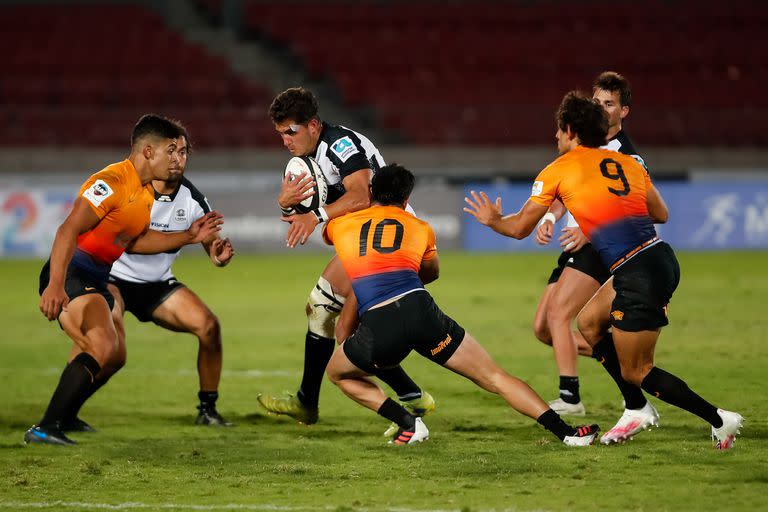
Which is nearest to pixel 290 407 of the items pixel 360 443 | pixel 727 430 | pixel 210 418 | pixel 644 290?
pixel 210 418

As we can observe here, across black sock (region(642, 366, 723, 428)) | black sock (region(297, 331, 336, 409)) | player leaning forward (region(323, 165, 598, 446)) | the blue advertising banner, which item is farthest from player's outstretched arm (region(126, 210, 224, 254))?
the blue advertising banner

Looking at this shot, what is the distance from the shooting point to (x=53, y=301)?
662 cm

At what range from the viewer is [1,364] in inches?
415

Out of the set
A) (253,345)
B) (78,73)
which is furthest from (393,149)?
(253,345)

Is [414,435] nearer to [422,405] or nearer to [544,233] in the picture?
[422,405]

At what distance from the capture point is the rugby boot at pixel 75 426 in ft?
24.4

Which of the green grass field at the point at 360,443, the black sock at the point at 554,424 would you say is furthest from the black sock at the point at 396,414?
the black sock at the point at 554,424

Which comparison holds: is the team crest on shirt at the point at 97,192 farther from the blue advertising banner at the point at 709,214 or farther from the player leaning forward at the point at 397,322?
the blue advertising banner at the point at 709,214

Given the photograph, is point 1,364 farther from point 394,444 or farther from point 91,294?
point 394,444

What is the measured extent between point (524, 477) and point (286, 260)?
1642cm

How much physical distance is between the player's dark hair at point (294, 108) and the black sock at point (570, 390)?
2501 millimetres

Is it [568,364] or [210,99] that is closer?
[568,364]

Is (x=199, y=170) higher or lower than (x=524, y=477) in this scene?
higher

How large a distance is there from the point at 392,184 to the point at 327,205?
0.76 m
